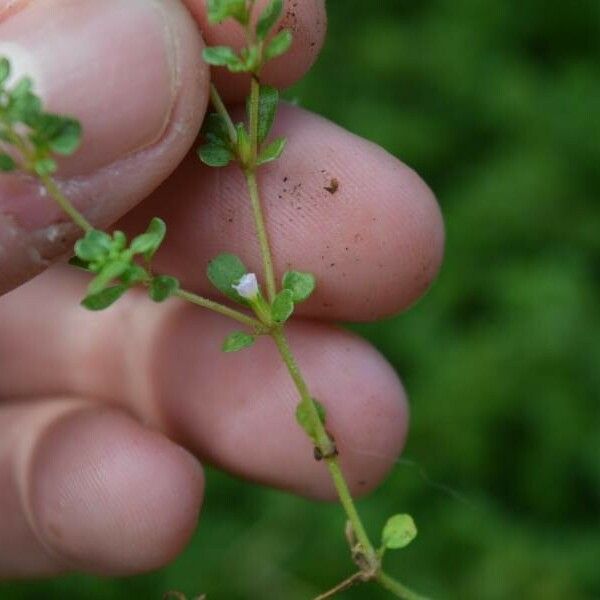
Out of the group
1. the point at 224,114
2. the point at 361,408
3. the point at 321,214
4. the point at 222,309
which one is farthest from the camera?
the point at 361,408

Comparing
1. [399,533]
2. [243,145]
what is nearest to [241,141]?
[243,145]

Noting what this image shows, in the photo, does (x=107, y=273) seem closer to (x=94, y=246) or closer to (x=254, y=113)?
(x=94, y=246)

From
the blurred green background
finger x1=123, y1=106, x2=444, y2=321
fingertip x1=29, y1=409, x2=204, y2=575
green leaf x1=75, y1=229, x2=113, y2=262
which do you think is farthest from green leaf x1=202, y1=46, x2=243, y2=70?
the blurred green background

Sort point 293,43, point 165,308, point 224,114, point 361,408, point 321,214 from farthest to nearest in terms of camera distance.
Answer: point 165,308, point 361,408, point 321,214, point 293,43, point 224,114

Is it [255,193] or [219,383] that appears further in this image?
[219,383]

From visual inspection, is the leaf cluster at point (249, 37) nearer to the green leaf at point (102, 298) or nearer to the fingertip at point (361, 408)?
the green leaf at point (102, 298)
